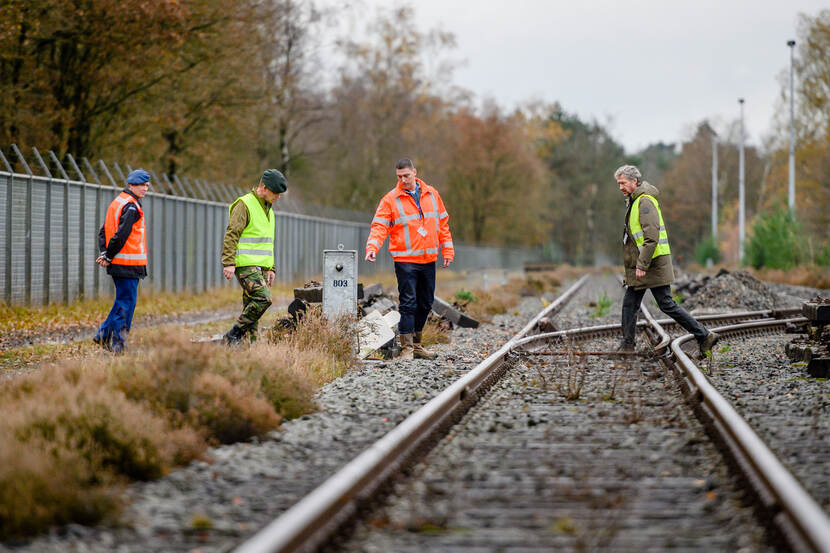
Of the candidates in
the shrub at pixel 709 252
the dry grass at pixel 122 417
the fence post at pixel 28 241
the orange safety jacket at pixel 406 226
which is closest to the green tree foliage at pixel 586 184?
the shrub at pixel 709 252

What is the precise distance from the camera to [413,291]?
35.1 ft

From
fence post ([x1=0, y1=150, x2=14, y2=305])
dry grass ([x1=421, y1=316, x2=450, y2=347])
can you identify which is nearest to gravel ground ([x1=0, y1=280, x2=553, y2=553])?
dry grass ([x1=421, y1=316, x2=450, y2=347])

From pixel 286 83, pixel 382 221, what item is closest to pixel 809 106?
pixel 286 83

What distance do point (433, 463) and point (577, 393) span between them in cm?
265

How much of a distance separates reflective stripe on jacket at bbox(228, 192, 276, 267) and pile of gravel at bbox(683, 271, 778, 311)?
1375 centimetres

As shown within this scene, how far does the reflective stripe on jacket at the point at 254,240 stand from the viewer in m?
10.0

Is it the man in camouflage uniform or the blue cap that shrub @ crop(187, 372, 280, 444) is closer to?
the man in camouflage uniform

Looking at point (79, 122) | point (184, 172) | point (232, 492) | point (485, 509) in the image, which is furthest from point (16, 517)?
point (184, 172)

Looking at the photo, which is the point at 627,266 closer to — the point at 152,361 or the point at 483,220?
the point at 152,361

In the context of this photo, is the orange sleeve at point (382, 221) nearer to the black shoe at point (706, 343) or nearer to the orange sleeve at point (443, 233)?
the orange sleeve at point (443, 233)

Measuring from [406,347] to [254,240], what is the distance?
2.23 m

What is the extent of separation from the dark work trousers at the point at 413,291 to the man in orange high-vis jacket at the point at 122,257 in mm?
2760

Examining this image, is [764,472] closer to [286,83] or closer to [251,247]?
[251,247]

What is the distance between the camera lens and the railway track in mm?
3998
